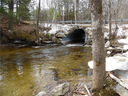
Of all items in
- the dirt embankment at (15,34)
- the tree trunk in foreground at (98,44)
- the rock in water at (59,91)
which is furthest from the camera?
the dirt embankment at (15,34)

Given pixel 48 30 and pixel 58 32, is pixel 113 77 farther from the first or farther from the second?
pixel 48 30

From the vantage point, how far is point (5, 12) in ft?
40.7

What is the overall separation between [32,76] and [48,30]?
13.3 metres

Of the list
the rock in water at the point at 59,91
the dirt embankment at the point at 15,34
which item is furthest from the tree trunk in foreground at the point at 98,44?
the dirt embankment at the point at 15,34

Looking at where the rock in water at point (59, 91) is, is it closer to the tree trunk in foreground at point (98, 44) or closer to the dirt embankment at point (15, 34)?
the tree trunk in foreground at point (98, 44)

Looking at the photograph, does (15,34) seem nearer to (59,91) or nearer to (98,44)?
(59,91)

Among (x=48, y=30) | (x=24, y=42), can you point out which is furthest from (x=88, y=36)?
(x=24, y=42)

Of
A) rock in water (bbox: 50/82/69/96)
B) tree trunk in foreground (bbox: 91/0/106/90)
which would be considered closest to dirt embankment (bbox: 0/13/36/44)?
rock in water (bbox: 50/82/69/96)

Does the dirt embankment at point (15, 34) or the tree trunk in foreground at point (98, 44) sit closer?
the tree trunk in foreground at point (98, 44)

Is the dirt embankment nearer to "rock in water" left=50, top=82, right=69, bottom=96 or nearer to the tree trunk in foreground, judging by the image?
"rock in water" left=50, top=82, right=69, bottom=96

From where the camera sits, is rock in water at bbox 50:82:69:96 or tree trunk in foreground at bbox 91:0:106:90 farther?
rock in water at bbox 50:82:69:96

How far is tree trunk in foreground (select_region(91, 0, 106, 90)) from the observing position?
7.28ft

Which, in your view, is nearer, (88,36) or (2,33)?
(2,33)

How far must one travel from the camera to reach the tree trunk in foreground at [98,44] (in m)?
2.22
